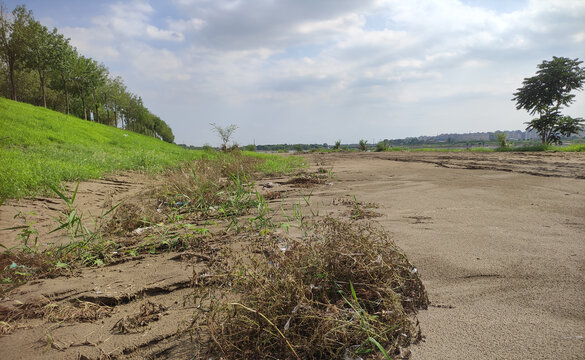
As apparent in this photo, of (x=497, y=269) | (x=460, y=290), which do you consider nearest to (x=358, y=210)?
(x=497, y=269)

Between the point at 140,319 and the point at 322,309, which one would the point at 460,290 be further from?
the point at 140,319

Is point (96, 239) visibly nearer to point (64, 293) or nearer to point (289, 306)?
point (64, 293)

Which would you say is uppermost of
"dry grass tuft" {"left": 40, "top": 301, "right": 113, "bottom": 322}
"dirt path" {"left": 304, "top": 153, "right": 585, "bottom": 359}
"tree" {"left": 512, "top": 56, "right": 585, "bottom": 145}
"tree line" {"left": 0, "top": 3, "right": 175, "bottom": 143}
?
"tree line" {"left": 0, "top": 3, "right": 175, "bottom": 143}

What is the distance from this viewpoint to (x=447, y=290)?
2012 millimetres

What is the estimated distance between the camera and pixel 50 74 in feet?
111

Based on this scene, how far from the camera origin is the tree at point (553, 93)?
860 inches

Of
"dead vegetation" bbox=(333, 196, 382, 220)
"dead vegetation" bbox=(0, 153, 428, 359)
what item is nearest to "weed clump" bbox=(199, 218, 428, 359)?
"dead vegetation" bbox=(0, 153, 428, 359)

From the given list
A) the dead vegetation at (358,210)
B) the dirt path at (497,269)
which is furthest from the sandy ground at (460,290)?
the dead vegetation at (358,210)

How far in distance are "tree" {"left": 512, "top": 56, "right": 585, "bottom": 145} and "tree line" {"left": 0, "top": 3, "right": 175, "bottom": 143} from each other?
42.6 meters

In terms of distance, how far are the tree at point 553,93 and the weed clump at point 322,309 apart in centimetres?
2719

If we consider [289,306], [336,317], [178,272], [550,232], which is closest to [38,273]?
[178,272]

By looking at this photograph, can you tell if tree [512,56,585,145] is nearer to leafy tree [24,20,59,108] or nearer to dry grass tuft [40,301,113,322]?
Answer: dry grass tuft [40,301,113,322]

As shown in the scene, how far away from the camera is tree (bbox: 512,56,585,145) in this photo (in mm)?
21844

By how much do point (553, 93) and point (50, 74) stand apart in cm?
4896
